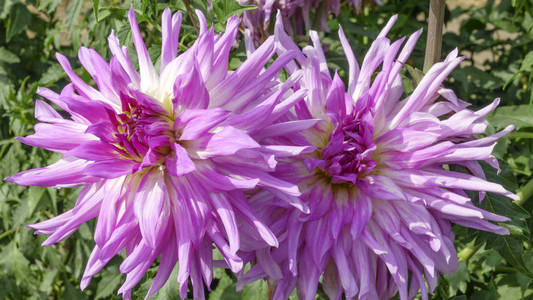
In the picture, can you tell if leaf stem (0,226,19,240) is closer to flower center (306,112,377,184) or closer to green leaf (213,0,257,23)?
green leaf (213,0,257,23)

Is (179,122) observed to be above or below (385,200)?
above

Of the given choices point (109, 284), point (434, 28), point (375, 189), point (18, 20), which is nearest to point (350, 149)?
point (375, 189)

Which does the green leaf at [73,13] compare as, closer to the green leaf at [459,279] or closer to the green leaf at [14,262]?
the green leaf at [14,262]

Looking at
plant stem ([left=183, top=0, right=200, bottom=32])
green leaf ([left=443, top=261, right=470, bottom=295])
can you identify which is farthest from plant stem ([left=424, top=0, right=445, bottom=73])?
green leaf ([left=443, top=261, right=470, bottom=295])

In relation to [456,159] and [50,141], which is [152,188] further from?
[456,159]

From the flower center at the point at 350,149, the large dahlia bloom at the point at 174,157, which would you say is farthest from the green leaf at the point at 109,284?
the flower center at the point at 350,149

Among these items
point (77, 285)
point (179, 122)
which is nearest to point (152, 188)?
point (179, 122)
